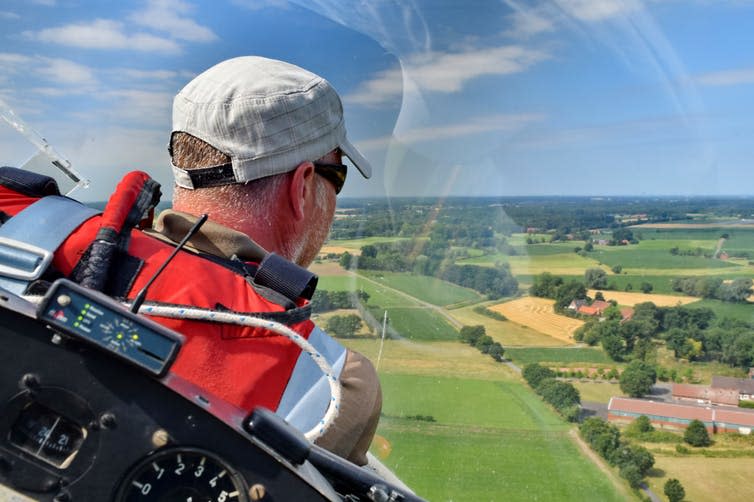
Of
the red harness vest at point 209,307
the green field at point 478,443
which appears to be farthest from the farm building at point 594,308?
the red harness vest at point 209,307

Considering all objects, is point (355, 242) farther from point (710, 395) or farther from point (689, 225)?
point (710, 395)

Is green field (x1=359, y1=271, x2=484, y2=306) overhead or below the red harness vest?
below

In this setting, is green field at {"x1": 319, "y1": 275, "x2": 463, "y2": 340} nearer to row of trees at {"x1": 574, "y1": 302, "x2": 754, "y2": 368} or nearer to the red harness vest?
row of trees at {"x1": 574, "y1": 302, "x2": 754, "y2": 368}

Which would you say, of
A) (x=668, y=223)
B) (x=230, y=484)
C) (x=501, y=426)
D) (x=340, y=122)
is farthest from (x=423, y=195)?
(x=230, y=484)

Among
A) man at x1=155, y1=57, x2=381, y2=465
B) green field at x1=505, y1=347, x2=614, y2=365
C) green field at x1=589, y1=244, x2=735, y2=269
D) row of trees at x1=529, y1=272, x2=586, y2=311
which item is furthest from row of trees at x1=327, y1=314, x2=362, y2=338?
man at x1=155, y1=57, x2=381, y2=465

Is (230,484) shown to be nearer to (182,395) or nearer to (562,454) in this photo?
(182,395)

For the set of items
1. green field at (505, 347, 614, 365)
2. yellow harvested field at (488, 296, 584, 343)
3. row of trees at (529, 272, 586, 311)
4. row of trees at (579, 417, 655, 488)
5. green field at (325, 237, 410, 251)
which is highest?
green field at (325, 237, 410, 251)

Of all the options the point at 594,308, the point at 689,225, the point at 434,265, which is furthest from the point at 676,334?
the point at 434,265
